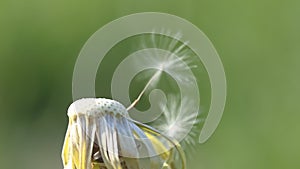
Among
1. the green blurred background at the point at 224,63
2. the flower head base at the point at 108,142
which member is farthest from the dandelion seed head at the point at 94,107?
the green blurred background at the point at 224,63

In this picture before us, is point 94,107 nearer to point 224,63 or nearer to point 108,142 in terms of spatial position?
point 108,142

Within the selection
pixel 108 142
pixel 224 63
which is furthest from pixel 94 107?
pixel 224 63

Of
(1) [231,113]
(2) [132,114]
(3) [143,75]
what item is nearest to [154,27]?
(3) [143,75]

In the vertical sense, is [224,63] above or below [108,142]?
above

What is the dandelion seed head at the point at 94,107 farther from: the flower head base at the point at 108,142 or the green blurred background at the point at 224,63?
the green blurred background at the point at 224,63

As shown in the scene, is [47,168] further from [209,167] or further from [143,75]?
[143,75]
